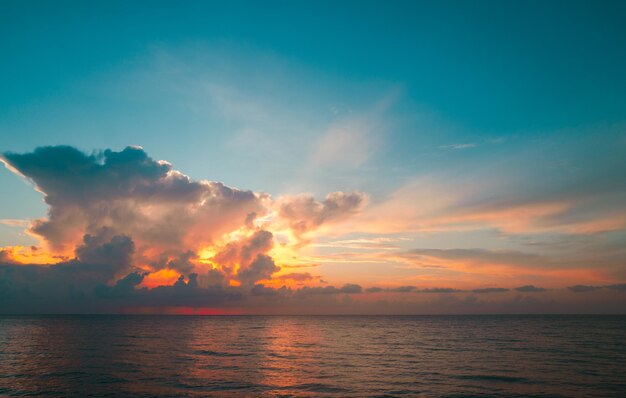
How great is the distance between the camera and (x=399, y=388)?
4069 cm

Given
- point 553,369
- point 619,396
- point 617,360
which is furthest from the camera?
point 617,360

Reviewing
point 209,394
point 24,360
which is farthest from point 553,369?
point 24,360

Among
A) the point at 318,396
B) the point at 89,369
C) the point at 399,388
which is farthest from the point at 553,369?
the point at 89,369

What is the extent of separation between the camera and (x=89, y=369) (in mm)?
51938

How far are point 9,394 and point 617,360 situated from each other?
85301mm

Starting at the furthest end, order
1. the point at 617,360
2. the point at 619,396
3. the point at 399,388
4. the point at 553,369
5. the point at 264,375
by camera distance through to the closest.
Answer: the point at 617,360 → the point at 553,369 → the point at 264,375 → the point at 399,388 → the point at 619,396

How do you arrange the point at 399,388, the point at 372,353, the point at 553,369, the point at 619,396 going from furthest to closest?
the point at 372,353 → the point at 553,369 → the point at 399,388 → the point at 619,396

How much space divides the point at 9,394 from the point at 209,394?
2077 cm

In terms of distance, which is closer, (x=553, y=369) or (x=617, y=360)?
(x=553, y=369)

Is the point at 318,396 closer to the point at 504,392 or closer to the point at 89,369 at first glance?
the point at 504,392

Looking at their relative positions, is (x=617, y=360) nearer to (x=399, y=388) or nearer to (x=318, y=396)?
(x=399, y=388)

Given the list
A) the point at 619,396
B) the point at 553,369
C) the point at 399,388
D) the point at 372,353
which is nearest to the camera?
the point at 619,396

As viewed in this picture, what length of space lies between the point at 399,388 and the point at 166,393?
83.6ft

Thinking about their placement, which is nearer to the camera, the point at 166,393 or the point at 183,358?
the point at 166,393
